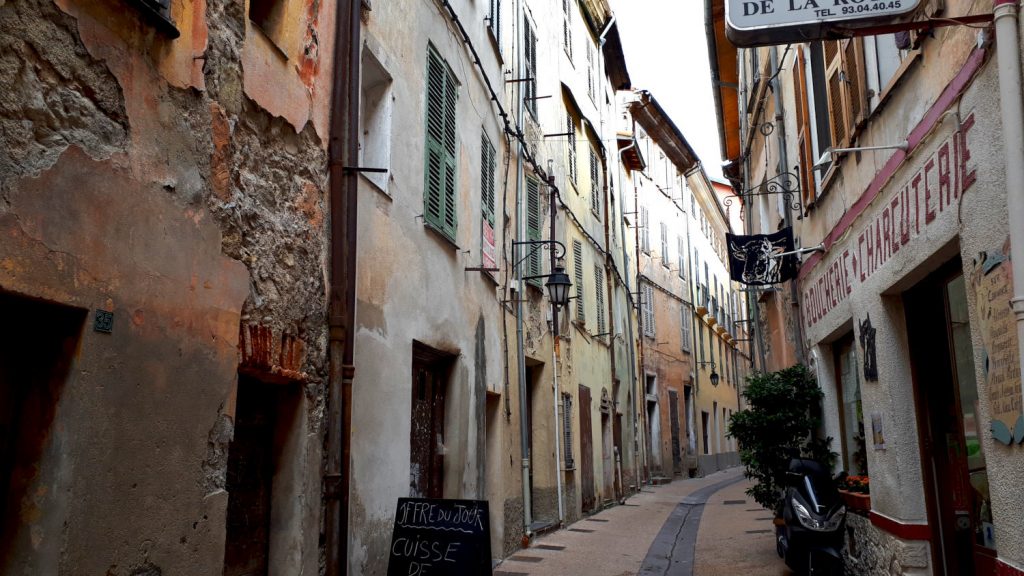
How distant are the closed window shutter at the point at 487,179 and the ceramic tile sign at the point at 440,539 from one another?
4.38 metres

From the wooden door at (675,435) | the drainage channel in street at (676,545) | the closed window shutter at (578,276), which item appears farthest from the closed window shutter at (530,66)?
the wooden door at (675,435)

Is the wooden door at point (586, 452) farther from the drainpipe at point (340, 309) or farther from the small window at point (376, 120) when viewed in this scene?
the drainpipe at point (340, 309)

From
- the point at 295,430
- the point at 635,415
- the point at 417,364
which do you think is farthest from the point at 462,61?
the point at 635,415

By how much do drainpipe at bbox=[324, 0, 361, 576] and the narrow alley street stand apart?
11.6 feet

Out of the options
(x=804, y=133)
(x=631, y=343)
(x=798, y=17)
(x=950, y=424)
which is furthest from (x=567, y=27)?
(x=798, y=17)

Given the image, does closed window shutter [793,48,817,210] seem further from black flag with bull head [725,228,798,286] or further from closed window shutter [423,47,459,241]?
closed window shutter [423,47,459,241]

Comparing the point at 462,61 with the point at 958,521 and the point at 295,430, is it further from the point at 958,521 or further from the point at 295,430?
the point at 958,521

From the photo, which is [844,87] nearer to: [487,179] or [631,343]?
[487,179]

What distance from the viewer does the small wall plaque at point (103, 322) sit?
3.48 metres

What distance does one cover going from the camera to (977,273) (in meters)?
4.49

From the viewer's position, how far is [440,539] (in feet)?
20.3

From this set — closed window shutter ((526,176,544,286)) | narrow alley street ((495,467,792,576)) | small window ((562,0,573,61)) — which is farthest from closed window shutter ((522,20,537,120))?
narrow alley street ((495,467,792,576))

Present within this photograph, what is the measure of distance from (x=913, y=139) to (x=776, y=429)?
4.49 metres

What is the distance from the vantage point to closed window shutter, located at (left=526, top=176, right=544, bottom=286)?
1220 cm
